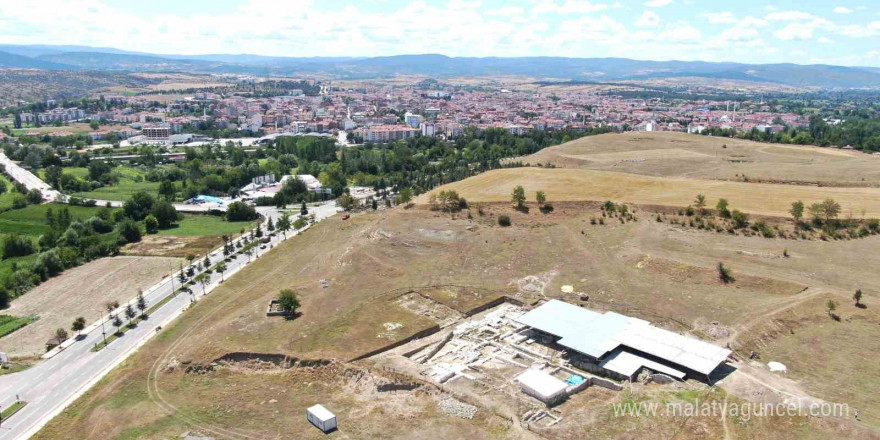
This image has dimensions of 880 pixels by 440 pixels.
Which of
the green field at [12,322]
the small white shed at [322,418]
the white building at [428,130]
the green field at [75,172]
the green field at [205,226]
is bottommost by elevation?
the green field at [12,322]

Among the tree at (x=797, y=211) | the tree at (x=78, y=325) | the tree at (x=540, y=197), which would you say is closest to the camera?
the tree at (x=78, y=325)

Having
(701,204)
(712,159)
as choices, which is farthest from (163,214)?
(712,159)

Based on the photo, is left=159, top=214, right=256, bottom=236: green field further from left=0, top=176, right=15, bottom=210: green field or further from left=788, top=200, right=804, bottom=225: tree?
left=788, top=200, right=804, bottom=225: tree

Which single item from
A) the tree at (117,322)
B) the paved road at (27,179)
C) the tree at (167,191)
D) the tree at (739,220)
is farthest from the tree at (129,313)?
the paved road at (27,179)

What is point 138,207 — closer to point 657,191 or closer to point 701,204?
point 657,191

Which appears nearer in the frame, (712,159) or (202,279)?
(202,279)

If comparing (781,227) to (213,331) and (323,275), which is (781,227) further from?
(213,331)

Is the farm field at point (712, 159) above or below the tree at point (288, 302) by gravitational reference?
above

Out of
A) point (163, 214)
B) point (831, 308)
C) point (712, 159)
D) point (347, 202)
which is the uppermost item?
point (712, 159)

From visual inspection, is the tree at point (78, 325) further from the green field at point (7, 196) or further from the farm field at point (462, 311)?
the green field at point (7, 196)
